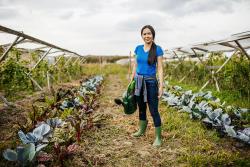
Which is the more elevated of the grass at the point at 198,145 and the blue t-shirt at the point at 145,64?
the blue t-shirt at the point at 145,64

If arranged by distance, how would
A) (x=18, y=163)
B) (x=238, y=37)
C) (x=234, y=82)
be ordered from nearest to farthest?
(x=18, y=163) < (x=238, y=37) < (x=234, y=82)

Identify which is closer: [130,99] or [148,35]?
[148,35]

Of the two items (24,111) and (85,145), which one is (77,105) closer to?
(24,111)

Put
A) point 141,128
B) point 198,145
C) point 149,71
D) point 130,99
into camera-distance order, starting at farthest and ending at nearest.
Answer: point 141,128 < point 130,99 < point 149,71 < point 198,145

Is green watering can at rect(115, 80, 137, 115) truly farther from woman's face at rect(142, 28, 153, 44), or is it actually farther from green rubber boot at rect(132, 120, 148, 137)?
woman's face at rect(142, 28, 153, 44)

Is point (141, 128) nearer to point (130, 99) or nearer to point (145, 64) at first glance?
point (130, 99)

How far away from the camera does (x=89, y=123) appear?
4.86 m

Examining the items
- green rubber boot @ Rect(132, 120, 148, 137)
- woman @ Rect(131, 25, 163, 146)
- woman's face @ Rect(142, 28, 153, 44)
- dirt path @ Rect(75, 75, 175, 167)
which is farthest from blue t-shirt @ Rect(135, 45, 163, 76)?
dirt path @ Rect(75, 75, 175, 167)

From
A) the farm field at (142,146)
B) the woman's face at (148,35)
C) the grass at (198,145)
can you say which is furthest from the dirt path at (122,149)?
the woman's face at (148,35)

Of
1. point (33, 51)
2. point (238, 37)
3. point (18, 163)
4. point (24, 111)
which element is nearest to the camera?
point (18, 163)

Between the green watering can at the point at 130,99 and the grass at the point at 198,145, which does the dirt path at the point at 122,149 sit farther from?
the green watering can at the point at 130,99

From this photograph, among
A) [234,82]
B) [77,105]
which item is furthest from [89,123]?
[234,82]

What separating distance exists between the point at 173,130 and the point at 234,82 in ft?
12.8

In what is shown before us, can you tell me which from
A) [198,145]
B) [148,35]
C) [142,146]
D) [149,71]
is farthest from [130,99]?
[198,145]
